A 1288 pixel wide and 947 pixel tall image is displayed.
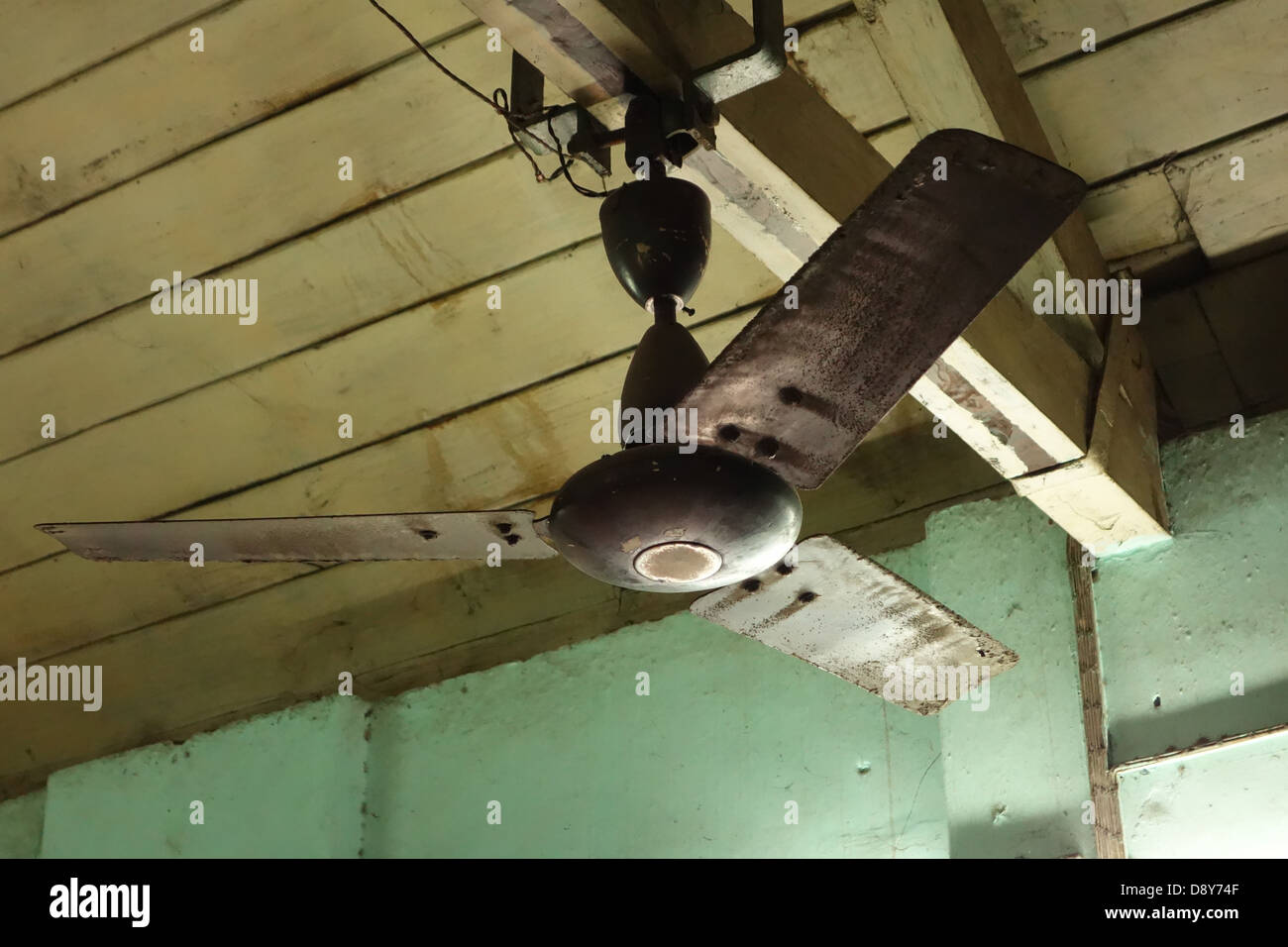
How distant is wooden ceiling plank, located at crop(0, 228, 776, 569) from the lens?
9.16ft

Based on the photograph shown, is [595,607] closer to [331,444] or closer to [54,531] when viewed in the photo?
[331,444]

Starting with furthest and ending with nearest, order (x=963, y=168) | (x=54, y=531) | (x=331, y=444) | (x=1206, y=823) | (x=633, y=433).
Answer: (x=331, y=444) < (x=1206, y=823) < (x=54, y=531) < (x=633, y=433) < (x=963, y=168)

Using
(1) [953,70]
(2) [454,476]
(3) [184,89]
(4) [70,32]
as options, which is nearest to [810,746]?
(2) [454,476]

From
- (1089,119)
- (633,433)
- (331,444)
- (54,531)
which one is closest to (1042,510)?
(1089,119)

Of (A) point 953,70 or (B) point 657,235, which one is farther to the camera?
(A) point 953,70

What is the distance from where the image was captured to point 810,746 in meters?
2.73

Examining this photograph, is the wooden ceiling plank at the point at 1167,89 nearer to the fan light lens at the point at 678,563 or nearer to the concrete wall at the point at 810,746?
the concrete wall at the point at 810,746

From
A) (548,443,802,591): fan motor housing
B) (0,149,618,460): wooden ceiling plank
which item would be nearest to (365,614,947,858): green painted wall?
(0,149,618,460): wooden ceiling plank

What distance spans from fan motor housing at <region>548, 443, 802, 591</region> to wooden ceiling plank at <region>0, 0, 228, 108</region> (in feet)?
4.13

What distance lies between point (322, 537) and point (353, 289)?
36.5 inches

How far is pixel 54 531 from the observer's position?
1.96 m

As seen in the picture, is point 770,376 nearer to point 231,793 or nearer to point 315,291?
point 315,291

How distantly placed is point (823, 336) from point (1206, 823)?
115cm

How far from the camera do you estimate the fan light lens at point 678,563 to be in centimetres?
165
